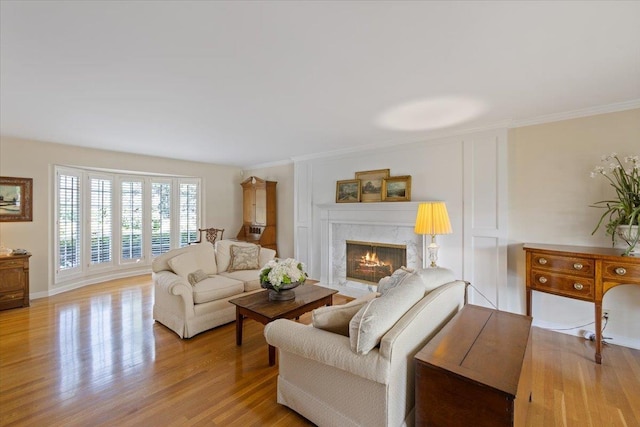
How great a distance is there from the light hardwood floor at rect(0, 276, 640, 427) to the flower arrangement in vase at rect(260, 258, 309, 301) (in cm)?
54

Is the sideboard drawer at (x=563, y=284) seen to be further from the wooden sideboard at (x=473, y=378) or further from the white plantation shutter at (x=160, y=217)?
the white plantation shutter at (x=160, y=217)

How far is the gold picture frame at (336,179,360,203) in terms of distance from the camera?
4.53m

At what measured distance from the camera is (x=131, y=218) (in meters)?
5.61

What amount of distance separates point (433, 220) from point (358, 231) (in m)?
1.50

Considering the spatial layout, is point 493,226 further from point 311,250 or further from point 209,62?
point 209,62

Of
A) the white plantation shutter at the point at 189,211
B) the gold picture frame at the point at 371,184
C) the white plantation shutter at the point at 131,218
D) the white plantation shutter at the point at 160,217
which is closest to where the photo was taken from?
the gold picture frame at the point at 371,184

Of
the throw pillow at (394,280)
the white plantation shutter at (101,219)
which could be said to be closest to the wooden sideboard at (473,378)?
the throw pillow at (394,280)

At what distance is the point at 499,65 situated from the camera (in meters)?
1.99

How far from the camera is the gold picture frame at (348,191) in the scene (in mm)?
4531

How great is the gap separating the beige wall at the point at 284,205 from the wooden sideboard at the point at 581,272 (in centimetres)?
402

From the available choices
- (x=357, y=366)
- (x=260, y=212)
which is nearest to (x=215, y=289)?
(x=357, y=366)

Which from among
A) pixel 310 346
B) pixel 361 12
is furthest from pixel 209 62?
pixel 310 346

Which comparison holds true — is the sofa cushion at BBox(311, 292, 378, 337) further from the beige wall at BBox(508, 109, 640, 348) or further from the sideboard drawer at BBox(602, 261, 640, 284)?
the beige wall at BBox(508, 109, 640, 348)

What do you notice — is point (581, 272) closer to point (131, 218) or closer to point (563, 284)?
point (563, 284)
